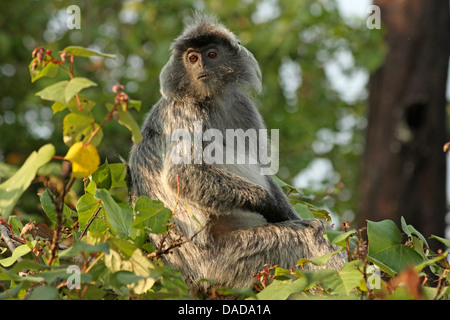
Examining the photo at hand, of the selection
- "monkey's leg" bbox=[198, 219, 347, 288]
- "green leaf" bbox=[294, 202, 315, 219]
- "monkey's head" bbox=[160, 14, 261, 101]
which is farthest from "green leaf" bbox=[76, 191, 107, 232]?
"monkey's head" bbox=[160, 14, 261, 101]

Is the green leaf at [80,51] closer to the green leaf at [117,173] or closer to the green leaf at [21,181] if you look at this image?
the green leaf at [21,181]

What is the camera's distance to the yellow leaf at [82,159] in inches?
88.1

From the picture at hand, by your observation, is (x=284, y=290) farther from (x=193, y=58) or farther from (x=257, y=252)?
(x=193, y=58)

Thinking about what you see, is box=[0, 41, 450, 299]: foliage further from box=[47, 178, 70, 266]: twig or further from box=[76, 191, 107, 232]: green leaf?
box=[76, 191, 107, 232]: green leaf

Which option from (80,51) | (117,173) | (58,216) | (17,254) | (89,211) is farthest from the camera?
(117,173)

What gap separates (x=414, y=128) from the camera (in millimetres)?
10594

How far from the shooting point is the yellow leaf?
2.24 meters

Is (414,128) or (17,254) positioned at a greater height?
(17,254)

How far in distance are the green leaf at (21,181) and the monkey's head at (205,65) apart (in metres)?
2.74

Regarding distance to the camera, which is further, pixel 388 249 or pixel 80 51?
pixel 388 249

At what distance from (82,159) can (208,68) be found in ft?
9.36

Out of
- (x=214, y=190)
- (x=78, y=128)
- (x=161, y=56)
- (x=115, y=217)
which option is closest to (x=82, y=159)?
(x=78, y=128)

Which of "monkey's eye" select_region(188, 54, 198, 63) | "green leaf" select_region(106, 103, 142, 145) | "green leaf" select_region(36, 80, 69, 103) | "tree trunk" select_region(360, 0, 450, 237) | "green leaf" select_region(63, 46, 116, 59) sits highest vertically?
"green leaf" select_region(63, 46, 116, 59)
